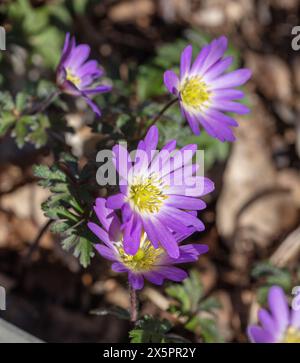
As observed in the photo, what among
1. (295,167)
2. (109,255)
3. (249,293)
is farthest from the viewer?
(295,167)

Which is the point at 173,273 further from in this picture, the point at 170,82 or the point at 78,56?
the point at 78,56

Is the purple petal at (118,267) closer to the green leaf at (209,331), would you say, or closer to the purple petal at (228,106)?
the green leaf at (209,331)

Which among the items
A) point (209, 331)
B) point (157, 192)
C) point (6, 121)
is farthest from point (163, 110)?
point (209, 331)

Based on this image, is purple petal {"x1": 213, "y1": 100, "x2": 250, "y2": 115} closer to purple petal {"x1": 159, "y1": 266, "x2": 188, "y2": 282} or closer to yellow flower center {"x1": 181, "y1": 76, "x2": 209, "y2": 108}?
yellow flower center {"x1": 181, "y1": 76, "x2": 209, "y2": 108}

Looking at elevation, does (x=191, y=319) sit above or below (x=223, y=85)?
below

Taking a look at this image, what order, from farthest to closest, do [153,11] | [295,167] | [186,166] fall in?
[153,11] < [295,167] < [186,166]
